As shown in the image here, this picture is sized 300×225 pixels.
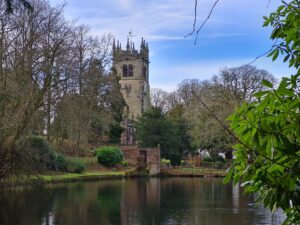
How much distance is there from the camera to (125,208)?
2444 centimetres

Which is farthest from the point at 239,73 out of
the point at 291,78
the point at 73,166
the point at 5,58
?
the point at 291,78

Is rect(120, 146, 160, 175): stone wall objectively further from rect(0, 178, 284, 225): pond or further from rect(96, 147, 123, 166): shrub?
rect(0, 178, 284, 225): pond

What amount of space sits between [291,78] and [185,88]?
70056 millimetres

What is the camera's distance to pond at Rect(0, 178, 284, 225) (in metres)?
20.4

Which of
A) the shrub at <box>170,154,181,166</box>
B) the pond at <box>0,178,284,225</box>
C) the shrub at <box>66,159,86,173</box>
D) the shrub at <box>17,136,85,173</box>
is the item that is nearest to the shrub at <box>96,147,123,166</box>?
the shrub at <box>17,136,85,173</box>

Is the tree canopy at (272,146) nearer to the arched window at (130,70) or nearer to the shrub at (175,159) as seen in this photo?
the shrub at (175,159)

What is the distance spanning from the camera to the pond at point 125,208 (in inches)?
803

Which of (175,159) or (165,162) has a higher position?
(175,159)

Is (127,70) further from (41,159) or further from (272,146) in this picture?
(272,146)

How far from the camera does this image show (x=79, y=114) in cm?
4194

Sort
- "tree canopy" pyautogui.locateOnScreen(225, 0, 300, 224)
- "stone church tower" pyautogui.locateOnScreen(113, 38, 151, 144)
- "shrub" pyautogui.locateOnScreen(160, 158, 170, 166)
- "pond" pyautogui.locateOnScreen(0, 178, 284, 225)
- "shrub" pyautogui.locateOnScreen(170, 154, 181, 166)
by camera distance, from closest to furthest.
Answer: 1. "tree canopy" pyautogui.locateOnScreen(225, 0, 300, 224)
2. "pond" pyautogui.locateOnScreen(0, 178, 284, 225)
3. "shrub" pyautogui.locateOnScreen(160, 158, 170, 166)
4. "shrub" pyautogui.locateOnScreen(170, 154, 181, 166)
5. "stone church tower" pyautogui.locateOnScreen(113, 38, 151, 144)

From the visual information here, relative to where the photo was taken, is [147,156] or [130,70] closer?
[147,156]

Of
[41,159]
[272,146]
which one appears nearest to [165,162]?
[41,159]

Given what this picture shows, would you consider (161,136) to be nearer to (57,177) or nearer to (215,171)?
(215,171)
